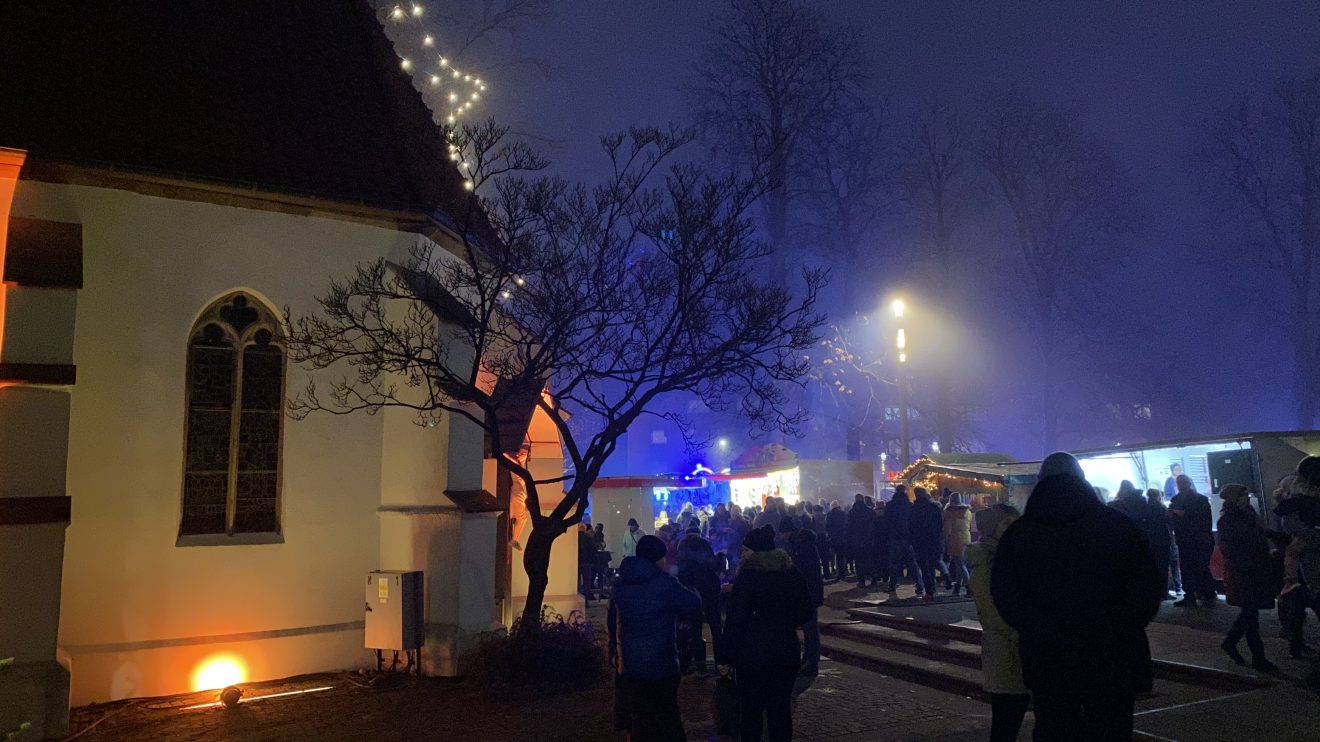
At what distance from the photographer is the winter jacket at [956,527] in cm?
1488

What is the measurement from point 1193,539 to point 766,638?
9050 mm

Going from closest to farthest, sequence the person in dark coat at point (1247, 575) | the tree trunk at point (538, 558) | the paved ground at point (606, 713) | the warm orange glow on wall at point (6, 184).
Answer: the paved ground at point (606, 713) → the person in dark coat at point (1247, 575) → the warm orange glow on wall at point (6, 184) → the tree trunk at point (538, 558)

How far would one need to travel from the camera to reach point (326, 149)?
35.3 ft

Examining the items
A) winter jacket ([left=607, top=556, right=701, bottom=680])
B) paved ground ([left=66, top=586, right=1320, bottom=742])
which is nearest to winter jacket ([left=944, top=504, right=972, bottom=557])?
paved ground ([left=66, top=586, right=1320, bottom=742])

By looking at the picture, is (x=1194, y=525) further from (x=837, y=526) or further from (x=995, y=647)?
(x=995, y=647)

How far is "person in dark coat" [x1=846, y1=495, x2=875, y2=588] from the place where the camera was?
16172 millimetres

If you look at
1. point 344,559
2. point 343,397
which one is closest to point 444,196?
point 343,397

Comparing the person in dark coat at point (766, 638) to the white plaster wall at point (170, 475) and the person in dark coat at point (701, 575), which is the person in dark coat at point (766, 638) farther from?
the white plaster wall at point (170, 475)

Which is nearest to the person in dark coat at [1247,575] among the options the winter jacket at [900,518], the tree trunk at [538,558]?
the winter jacket at [900,518]

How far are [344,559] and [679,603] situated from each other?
20.5 feet

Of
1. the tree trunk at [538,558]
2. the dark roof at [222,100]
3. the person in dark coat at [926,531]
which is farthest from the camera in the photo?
the person in dark coat at [926,531]

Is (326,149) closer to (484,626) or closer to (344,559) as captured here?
(344,559)

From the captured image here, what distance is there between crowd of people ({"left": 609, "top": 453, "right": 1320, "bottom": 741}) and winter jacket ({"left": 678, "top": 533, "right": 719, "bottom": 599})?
0.02 m

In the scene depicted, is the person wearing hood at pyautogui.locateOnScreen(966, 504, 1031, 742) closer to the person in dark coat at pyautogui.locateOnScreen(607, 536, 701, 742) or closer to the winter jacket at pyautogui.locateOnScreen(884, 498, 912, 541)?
the person in dark coat at pyautogui.locateOnScreen(607, 536, 701, 742)
